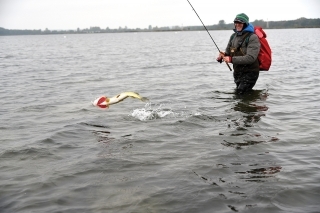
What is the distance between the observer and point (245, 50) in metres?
10.0

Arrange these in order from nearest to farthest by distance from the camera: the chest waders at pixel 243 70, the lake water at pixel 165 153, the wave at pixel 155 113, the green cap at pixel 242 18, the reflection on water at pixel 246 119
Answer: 1. the lake water at pixel 165 153
2. the reflection on water at pixel 246 119
3. the wave at pixel 155 113
4. the green cap at pixel 242 18
5. the chest waders at pixel 243 70

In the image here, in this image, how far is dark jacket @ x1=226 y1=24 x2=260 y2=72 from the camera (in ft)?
32.1

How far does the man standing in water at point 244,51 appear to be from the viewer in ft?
32.0

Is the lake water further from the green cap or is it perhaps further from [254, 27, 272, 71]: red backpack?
the green cap

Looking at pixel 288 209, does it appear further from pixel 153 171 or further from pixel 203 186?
pixel 153 171

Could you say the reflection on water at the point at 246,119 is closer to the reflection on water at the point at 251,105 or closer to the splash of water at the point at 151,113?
the reflection on water at the point at 251,105

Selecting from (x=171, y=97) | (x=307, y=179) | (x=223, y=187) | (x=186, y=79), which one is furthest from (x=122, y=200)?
(x=186, y=79)

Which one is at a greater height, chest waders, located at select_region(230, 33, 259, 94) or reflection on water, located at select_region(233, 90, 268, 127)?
chest waders, located at select_region(230, 33, 259, 94)

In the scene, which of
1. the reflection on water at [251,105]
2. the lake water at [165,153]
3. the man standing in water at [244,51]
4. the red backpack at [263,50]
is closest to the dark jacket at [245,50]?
the man standing in water at [244,51]

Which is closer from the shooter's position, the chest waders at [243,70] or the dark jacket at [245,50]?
the dark jacket at [245,50]

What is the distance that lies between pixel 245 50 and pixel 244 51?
0.05 meters

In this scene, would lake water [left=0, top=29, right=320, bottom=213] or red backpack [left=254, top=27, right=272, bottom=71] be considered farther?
red backpack [left=254, top=27, right=272, bottom=71]

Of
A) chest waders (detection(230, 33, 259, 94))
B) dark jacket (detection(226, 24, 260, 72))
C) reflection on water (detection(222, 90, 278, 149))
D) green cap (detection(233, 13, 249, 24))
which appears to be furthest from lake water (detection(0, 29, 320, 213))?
green cap (detection(233, 13, 249, 24))

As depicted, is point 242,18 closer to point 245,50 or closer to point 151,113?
point 245,50
